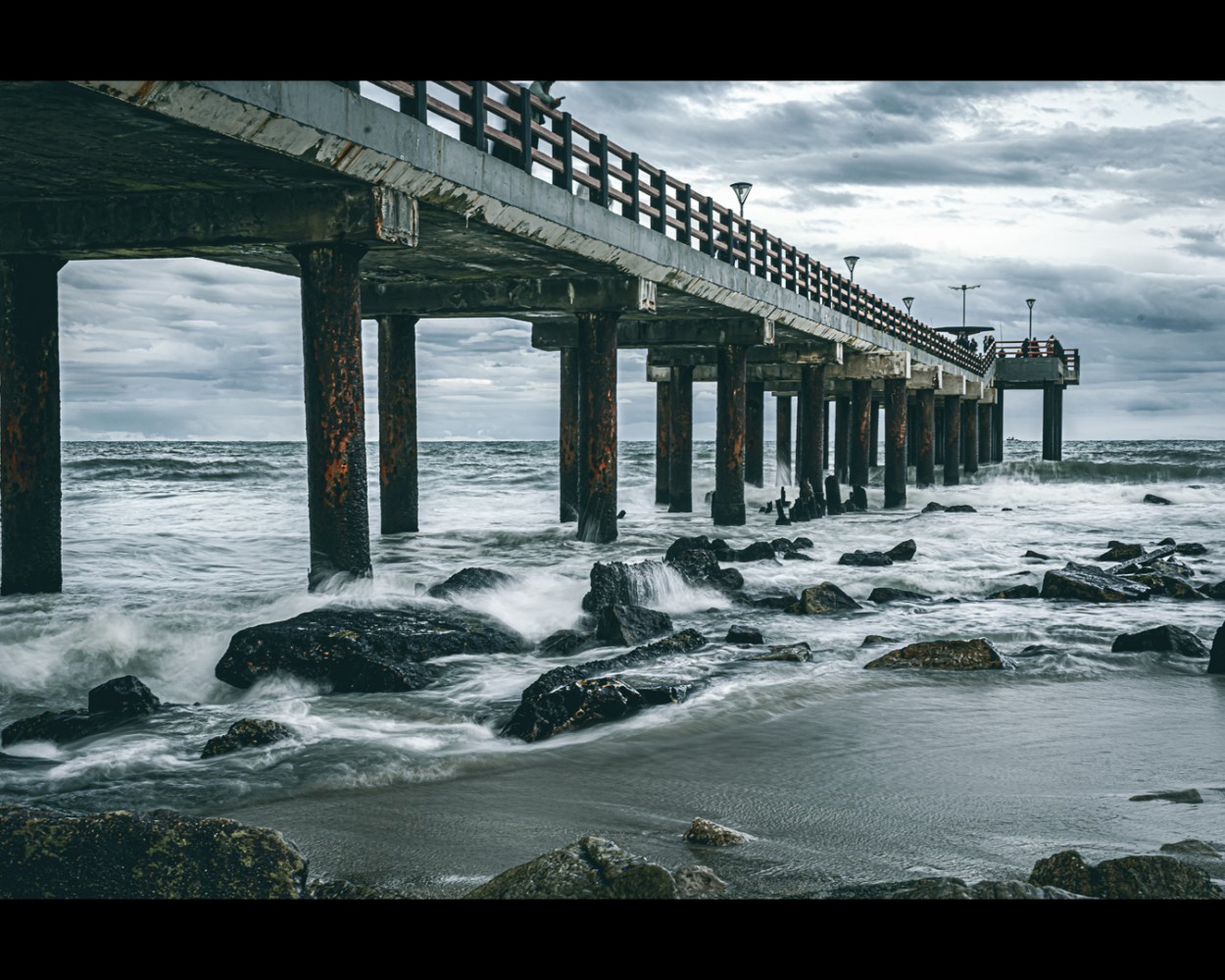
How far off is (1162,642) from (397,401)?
12296 mm

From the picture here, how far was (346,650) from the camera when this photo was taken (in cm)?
870

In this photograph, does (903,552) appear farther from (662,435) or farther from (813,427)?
(662,435)

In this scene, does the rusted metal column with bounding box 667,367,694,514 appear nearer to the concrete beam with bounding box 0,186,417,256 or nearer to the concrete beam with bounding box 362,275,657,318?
the concrete beam with bounding box 362,275,657,318

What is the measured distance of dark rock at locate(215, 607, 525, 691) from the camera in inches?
335

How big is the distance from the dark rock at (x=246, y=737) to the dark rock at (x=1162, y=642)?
714 cm

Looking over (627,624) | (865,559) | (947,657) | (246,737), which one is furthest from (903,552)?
(246,737)

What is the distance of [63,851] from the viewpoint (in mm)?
4238

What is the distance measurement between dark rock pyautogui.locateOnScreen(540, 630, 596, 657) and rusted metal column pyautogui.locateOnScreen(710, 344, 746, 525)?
11.9 m

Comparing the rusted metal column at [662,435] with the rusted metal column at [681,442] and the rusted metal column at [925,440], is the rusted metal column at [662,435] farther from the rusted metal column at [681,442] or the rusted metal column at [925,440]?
the rusted metal column at [925,440]

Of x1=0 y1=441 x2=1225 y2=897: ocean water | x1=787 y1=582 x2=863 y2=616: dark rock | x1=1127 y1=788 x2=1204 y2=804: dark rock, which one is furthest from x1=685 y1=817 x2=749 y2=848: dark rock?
x1=787 y1=582 x2=863 y2=616: dark rock

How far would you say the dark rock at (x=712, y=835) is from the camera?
490 cm

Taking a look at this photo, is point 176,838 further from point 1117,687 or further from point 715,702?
point 1117,687
